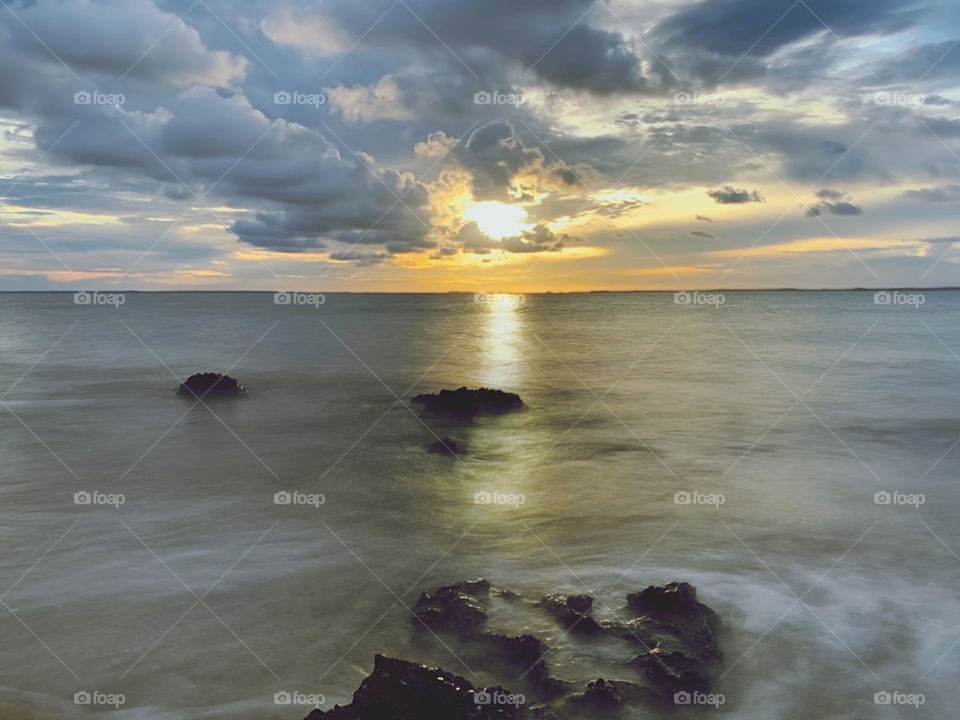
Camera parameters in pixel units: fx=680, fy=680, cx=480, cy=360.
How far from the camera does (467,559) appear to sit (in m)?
10.7

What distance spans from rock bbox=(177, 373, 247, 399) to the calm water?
69 cm

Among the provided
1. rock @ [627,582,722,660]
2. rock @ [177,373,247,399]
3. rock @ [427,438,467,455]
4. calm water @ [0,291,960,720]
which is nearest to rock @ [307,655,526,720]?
calm water @ [0,291,960,720]

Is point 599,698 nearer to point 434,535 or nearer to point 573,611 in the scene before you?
point 573,611

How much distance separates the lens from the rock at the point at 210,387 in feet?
85.6

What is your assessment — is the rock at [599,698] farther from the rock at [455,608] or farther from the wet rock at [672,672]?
the rock at [455,608]

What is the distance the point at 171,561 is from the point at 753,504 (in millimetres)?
10771

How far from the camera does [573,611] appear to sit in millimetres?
8266

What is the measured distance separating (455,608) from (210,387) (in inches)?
825

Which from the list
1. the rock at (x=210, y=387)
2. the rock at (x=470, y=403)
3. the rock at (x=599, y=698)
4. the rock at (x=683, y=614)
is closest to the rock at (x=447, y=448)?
the rock at (x=470, y=403)

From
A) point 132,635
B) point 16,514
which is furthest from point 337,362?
point 132,635

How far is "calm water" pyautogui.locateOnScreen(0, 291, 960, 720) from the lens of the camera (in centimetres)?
766

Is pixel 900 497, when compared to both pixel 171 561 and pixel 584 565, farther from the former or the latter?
pixel 171 561

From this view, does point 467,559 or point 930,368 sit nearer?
point 467,559

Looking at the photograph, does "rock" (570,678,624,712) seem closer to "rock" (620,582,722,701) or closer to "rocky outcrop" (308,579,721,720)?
"rocky outcrop" (308,579,721,720)
